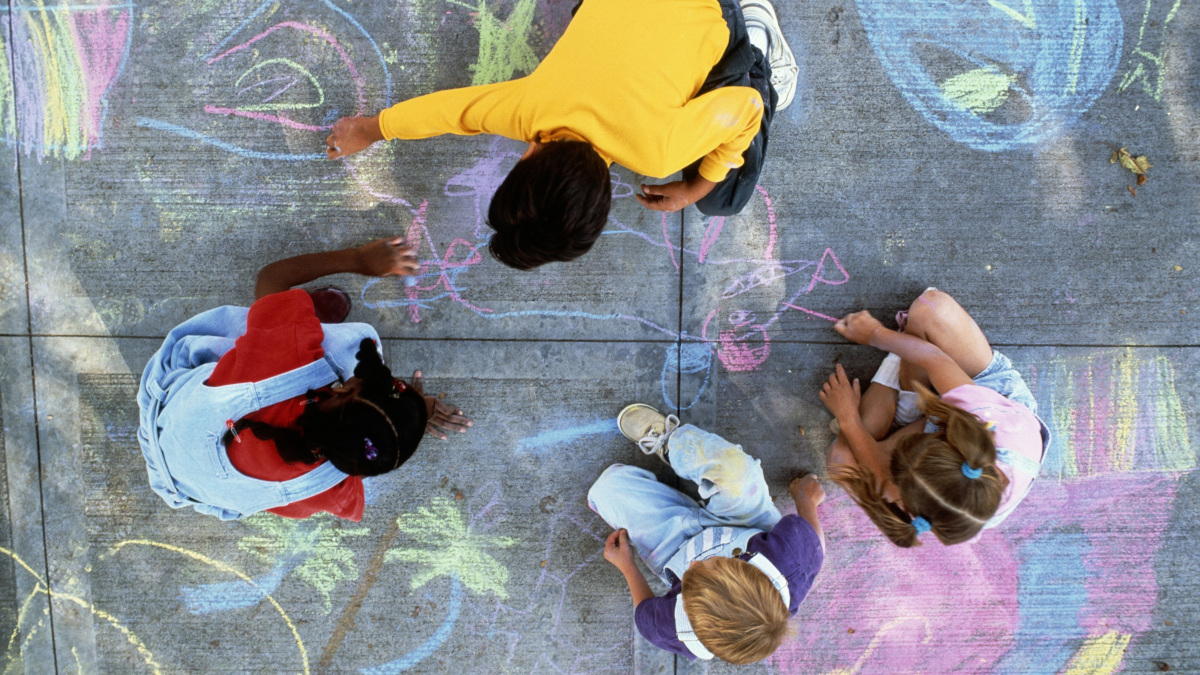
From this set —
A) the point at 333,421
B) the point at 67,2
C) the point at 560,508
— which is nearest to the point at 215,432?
the point at 333,421

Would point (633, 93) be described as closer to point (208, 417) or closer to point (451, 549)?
point (208, 417)

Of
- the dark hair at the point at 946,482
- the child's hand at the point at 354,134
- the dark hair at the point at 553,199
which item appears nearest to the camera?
the dark hair at the point at 553,199

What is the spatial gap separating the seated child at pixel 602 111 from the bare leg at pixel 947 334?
3.34ft

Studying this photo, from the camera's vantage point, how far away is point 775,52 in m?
2.08

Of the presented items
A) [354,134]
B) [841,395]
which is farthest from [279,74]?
[841,395]

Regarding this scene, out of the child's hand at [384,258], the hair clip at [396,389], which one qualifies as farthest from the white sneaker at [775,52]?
the hair clip at [396,389]

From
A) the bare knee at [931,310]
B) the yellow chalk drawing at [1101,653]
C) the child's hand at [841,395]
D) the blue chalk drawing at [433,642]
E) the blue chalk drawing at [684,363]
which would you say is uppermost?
the bare knee at [931,310]

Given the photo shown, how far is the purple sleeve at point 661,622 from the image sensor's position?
200 centimetres

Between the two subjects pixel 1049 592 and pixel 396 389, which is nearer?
pixel 396 389

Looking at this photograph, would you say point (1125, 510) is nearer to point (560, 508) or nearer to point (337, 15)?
point (560, 508)

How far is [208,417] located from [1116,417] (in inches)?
127

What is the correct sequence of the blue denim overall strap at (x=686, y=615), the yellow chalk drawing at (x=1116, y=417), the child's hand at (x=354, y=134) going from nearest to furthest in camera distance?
the blue denim overall strap at (x=686, y=615), the child's hand at (x=354, y=134), the yellow chalk drawing at (x=1116, y=417)

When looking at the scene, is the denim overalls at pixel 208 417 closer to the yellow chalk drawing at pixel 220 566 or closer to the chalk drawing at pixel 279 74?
the yellow chalk drawing at pixel 220 566

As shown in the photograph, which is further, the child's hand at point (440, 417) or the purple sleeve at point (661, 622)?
the child's hand at point (440, 417)
